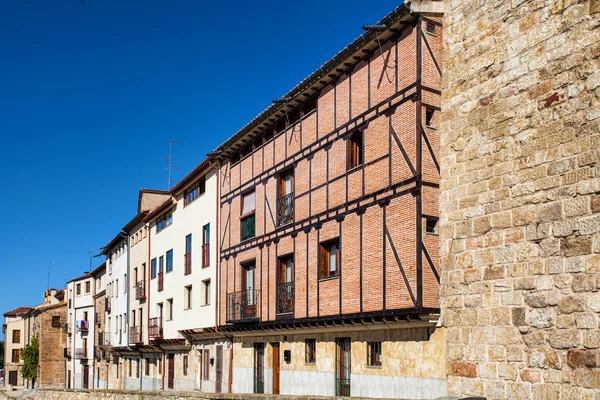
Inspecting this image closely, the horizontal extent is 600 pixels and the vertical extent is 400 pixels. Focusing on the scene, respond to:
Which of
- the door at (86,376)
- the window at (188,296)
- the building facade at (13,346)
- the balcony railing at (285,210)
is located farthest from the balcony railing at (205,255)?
the building facade at (13,346)

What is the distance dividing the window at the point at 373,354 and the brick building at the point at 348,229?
4cm

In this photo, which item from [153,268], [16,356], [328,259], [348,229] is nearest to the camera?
[348,229]

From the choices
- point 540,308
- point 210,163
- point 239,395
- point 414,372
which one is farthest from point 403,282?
point 210,163

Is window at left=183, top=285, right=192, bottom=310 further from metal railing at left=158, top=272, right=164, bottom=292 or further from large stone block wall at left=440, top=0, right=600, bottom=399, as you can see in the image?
large stone block wall at left=440, top=0, right=600, bottom=399

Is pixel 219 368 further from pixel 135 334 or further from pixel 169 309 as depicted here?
pixel 135 334

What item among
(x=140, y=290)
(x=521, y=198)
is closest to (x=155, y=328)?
(x=140, y=290)

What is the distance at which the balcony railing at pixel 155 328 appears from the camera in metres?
34.7

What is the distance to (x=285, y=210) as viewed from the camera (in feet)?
74.5

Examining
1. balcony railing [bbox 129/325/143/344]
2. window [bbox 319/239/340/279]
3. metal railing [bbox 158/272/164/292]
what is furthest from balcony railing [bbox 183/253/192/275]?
window [bbox 319/239/340/279]

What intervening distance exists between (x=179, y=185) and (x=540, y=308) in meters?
24.1

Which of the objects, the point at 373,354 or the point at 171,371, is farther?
the point at 171,371

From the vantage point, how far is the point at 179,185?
3306 cm

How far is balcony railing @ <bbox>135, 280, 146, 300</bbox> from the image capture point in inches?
1534

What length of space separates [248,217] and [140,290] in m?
15.9
